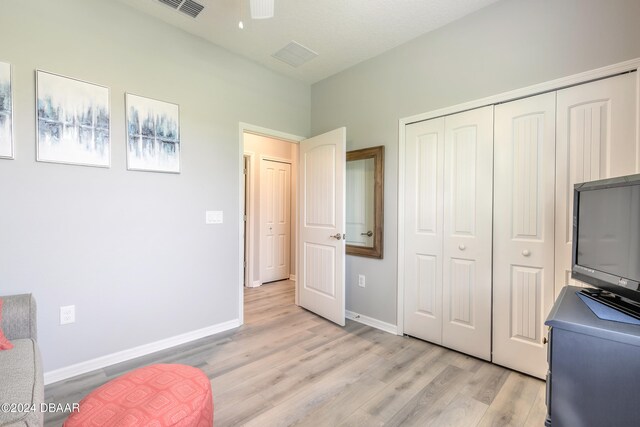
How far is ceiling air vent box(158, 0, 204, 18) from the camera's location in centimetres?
220

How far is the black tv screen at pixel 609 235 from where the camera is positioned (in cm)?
117

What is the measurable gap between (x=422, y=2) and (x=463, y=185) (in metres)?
1.46

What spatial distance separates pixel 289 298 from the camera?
3.93 m

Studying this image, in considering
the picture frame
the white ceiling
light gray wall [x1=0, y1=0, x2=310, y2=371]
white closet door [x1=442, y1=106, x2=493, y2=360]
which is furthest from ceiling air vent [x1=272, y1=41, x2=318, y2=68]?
the picture frame

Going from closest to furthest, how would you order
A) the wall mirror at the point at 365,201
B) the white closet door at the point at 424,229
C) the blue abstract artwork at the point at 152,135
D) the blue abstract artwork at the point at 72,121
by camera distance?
the blue abstract artwork at the point at 72,121 → the blue abstract artwork at the point at 152,135 → the white closet door at the point at 424,229 → the wall mirror at the point at 365,201

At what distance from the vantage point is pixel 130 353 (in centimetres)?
229

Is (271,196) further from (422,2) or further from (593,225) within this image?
(593,225)

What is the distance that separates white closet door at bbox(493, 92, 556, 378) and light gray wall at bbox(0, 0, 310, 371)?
94.4 inches

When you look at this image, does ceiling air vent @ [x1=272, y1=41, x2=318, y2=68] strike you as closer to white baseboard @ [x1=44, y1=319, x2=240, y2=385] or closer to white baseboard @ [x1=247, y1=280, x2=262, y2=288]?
white baseboard @ [x1=44, y1=319, x2=240, y2=385]

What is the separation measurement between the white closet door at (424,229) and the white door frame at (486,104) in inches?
1.8

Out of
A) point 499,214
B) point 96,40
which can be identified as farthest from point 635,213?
point 96,40

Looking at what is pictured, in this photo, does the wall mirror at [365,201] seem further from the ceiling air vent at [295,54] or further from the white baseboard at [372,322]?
the ceiling air vent at [295,54]

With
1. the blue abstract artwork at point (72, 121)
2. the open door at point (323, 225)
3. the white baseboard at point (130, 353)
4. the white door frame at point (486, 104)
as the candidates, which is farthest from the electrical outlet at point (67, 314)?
the white door frame at point (486, 104)

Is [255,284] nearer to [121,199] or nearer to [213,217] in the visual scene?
[213,217]
